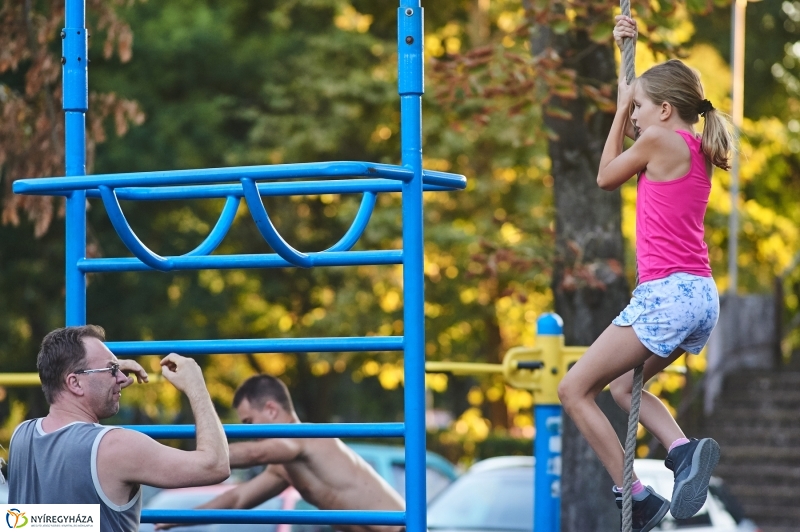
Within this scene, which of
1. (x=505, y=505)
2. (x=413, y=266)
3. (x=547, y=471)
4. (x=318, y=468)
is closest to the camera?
(x=413, y=266)

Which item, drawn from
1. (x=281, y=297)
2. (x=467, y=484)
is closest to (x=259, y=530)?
(x=467, y=484)

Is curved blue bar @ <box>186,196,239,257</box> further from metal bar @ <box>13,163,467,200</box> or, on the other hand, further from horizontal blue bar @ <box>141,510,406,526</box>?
horizontal blue bar @ <box>141,510,406,526</box>

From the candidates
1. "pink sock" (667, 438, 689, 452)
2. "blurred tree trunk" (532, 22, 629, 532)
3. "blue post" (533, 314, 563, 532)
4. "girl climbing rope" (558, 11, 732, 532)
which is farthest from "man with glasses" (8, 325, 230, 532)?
"blurred tree trunk" (532, 22, 629, 532)

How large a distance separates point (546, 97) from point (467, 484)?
380 cm

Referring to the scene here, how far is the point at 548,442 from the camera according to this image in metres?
5.34

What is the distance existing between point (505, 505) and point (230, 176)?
571 centimetres

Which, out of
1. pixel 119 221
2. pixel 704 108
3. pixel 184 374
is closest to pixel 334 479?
pixel 184 374

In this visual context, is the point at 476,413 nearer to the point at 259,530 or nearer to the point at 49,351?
the point at 259,530

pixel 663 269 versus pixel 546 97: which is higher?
pixel 546 97

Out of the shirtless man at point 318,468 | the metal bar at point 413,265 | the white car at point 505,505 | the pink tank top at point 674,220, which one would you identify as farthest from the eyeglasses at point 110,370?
the white car at point 505,505

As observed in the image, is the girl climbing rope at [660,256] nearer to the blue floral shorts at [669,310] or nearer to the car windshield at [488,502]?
the blue floral shorts at [669,310]

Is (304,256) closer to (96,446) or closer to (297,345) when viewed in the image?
(297,345)

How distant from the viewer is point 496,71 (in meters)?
6.54

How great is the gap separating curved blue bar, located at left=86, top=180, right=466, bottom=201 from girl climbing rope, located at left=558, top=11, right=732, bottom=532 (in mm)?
754
